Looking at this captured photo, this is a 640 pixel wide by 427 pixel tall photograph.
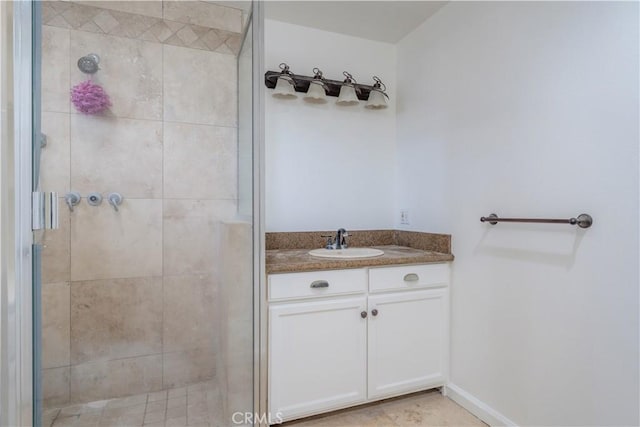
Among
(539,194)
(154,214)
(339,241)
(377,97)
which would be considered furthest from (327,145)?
(539,194)

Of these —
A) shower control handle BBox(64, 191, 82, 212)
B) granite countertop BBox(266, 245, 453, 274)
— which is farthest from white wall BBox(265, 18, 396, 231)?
shower control handle BBox(64, 191, 82, 212)

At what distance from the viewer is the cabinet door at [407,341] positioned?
5.57 ft

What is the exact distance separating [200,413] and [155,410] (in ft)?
0.76

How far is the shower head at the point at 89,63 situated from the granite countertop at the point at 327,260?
1.27 metres

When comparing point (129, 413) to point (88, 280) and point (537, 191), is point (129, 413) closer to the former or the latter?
point (88, 280)

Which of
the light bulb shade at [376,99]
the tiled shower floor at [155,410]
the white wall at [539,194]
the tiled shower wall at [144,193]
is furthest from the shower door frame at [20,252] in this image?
the white wall at [539,194]

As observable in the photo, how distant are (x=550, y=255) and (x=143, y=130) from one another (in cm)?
201

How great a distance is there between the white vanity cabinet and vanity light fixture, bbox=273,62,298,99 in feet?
3.66

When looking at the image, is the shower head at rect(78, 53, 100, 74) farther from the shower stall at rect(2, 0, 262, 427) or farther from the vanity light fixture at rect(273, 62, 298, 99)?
the vanity light fixture at rect(273, 62, 298, 99)

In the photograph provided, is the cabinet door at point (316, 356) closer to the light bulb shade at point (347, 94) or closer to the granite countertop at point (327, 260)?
the granite countertop at point (327, 260)

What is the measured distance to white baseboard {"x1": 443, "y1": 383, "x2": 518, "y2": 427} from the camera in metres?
1.57

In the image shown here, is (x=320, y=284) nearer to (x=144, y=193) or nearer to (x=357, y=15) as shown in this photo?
(x=144, y=193)

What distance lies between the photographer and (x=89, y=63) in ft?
5.21

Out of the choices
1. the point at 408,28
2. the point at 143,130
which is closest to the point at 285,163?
the point at 143,130
